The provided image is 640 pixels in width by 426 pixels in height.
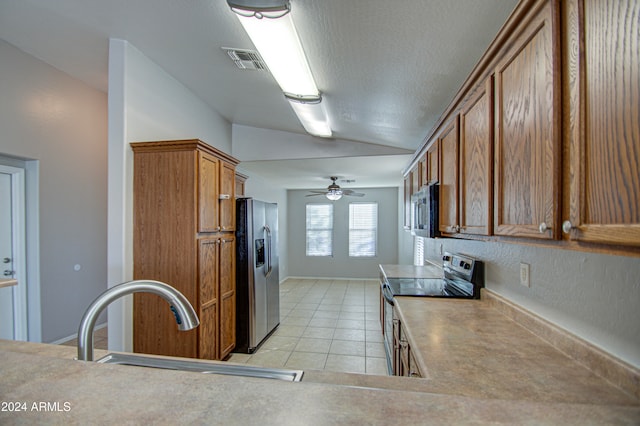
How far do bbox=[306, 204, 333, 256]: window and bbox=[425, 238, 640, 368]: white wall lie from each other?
6082 millimetres

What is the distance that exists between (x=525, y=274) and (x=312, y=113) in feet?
7.50

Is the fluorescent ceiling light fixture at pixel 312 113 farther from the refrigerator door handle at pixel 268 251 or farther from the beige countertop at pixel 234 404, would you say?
the beige countertop at pixel 234 404

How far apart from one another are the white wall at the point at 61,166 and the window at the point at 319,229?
4792 millimetres

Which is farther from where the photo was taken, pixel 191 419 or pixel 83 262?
pixel 83 262

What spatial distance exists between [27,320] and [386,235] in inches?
258

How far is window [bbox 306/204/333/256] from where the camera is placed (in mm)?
7820

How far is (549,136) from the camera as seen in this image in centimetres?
86

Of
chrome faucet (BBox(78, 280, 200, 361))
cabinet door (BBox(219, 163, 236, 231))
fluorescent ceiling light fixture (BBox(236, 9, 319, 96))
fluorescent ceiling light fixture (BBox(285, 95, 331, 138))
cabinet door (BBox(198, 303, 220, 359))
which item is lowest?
cabinet door (BBox(198, 303, 220, 359))

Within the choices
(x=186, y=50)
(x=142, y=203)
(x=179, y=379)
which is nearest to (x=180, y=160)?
(x=142, y=203)

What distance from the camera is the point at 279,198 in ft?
24.1

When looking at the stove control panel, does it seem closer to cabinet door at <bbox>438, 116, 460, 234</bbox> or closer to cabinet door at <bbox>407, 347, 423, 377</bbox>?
cabinet door at <bbox>438, 116, 460, 234</bbox>

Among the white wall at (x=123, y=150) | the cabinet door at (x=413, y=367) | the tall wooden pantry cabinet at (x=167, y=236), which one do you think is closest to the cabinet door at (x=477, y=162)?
the cabinet door at (x=413, y=367)

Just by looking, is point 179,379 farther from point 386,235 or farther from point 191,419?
point 386,235

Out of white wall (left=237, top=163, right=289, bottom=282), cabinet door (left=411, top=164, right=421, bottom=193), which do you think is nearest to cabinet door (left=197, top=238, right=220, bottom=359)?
cabinet door (left=411, top=164, right=421, bottom=193)
